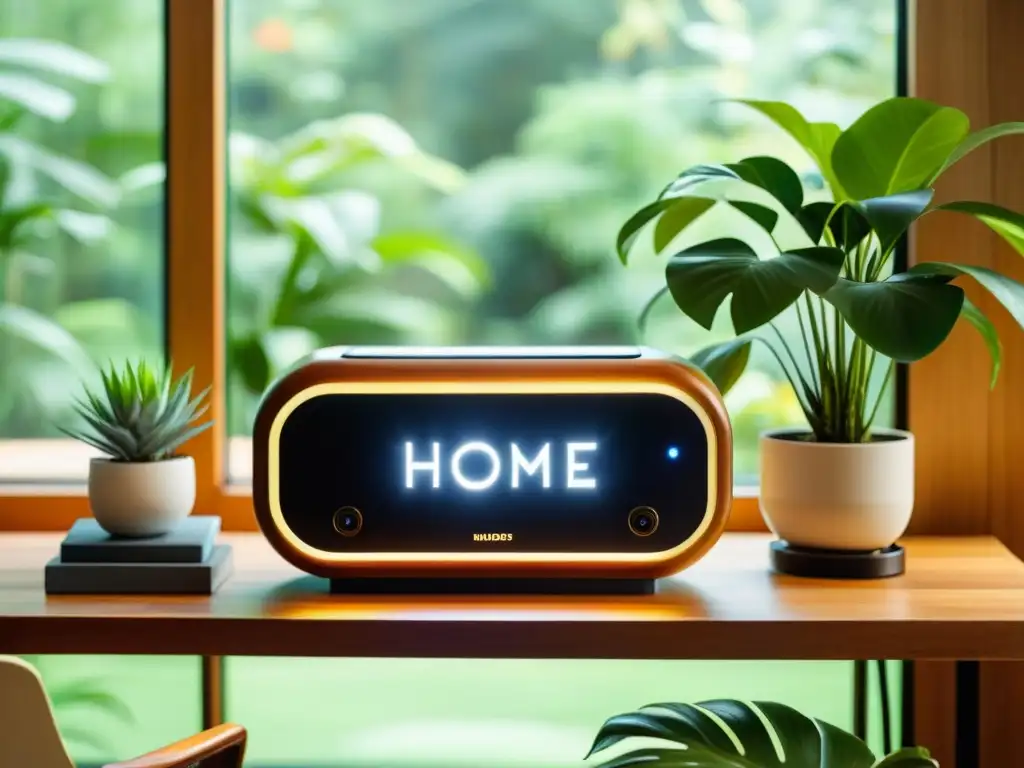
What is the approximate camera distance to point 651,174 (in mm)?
1927

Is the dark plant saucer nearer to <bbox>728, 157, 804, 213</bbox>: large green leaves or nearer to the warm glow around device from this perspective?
the warm glow around device

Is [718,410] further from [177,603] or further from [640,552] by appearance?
[177,603]

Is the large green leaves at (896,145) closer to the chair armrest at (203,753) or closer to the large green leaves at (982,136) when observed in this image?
the large green leaves at (982,136)

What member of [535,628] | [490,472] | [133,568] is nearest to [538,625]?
[535,628]

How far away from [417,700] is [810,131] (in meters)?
1.04

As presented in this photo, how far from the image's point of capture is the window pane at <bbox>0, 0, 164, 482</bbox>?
6.31 ft

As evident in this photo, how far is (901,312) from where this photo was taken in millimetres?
1289

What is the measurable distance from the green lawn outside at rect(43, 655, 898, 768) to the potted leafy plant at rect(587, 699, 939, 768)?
55 centimetres

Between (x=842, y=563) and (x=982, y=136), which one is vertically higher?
(x=982, y=136)

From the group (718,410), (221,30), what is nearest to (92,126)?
(221,30)

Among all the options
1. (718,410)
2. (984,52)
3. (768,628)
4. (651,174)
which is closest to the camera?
(768,628)

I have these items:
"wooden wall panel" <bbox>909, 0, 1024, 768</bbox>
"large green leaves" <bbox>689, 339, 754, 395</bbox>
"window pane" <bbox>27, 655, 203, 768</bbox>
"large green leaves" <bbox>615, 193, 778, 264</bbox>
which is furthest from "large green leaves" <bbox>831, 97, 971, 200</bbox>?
"window pane" <bbox>27, 655, 203, 768</bbox>

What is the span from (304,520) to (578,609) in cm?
33

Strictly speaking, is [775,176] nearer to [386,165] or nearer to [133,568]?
[386,165]
